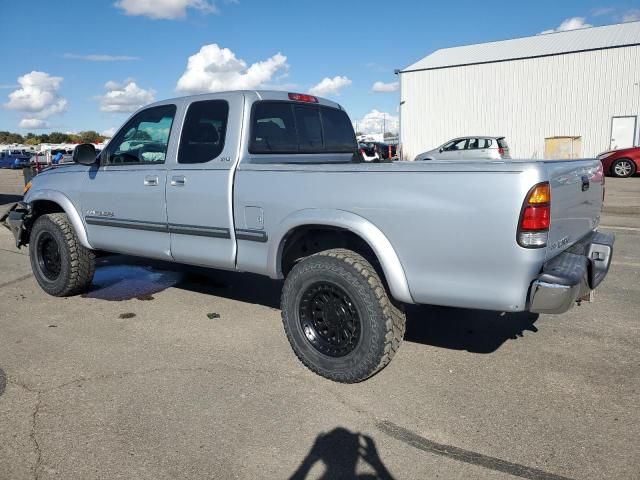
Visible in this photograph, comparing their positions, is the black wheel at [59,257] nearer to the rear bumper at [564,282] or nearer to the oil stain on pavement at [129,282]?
the oil stain on pavement at [129,282]

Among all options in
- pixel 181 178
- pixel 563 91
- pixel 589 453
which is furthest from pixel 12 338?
pixel 563 91

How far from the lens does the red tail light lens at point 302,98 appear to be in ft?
15.6

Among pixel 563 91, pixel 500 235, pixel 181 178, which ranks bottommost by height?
pixel 500 235

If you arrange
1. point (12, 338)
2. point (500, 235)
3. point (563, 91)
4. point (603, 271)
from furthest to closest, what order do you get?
point (563, 91)
point (12, 338)
point (603, 271)
point (500, 235)

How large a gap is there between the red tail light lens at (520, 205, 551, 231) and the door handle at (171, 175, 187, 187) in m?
2.64

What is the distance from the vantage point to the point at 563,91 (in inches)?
1045

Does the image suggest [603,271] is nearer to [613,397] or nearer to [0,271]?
[613,397]

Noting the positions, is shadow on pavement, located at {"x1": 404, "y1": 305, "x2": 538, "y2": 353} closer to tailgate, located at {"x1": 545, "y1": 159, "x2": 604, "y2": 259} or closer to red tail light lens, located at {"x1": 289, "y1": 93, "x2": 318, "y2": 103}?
tailgate, located at {"x1": 545, "y1": 159, "x2": 604, "y2": 259}

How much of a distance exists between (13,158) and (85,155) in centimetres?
3406

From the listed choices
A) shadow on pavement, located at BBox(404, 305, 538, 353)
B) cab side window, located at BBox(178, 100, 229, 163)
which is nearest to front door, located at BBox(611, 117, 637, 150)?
shadow on pavement, located at BBox(404, 305, 538, 353)

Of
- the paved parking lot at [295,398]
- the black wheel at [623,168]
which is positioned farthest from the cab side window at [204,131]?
the black wheel at [623,168]

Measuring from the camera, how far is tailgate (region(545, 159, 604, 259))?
3.01 m

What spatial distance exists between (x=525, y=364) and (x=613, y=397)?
0.63 metres

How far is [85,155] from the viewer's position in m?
5.02
